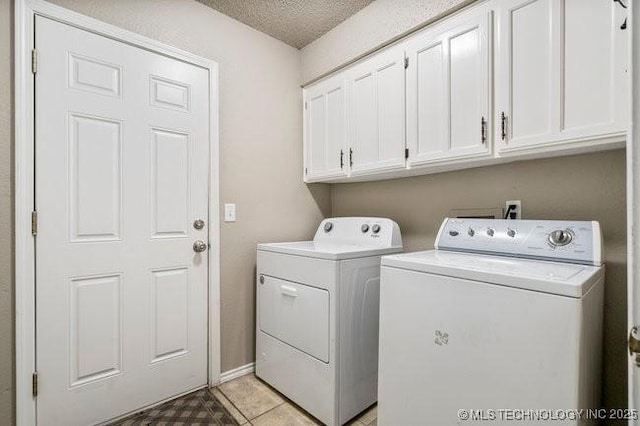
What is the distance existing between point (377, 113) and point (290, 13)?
862 mm

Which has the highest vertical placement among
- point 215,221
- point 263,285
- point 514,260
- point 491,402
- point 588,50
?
point 588,50

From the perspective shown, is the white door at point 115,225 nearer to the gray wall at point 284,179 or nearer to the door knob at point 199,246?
the door knob at point 199,246

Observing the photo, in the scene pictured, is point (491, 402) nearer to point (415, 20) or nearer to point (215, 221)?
point (215, 221)

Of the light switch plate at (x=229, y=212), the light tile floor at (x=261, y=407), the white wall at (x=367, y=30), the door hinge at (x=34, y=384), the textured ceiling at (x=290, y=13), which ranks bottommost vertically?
the light tile floor at (x=261, y=407)

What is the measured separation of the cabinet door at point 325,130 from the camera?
6.83 feet

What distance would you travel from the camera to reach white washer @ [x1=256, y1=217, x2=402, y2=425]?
5.05ft

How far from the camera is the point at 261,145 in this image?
2176mm

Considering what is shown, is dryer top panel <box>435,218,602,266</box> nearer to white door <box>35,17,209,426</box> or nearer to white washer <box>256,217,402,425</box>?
white washer <box>256,217,402,425</box>

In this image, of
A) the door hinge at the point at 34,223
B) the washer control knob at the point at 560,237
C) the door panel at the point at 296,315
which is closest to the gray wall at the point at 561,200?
the washer control knob at the point at 560,237

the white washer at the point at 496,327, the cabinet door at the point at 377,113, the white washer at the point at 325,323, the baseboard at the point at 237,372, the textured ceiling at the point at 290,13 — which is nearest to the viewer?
the white washer at the point at 496,327

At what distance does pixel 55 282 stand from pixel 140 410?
2.67ft

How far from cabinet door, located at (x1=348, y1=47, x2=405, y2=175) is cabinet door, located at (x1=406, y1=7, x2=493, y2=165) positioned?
0.07 metres

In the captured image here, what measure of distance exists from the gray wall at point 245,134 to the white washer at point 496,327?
111 centimetres

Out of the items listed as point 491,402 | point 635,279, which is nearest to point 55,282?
point 491,402
